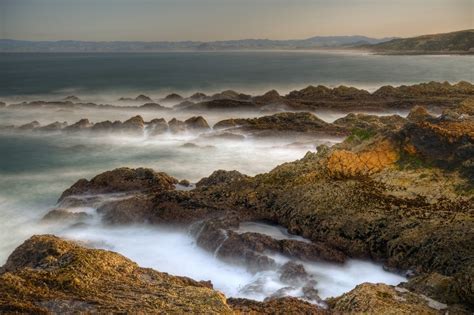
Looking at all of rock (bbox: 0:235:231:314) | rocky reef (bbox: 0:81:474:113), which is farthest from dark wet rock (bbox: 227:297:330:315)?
rocky reef (bbox: 0:81:474:113)

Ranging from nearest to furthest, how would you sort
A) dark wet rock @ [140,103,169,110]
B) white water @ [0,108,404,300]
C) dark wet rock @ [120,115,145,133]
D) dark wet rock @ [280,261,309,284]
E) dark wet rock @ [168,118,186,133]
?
1. dark wet rock @ [280,261,309,284]
2. white water @ [0,108,404,300]
3. dark wet rock @ [168,118,186,133]
4. dark wet rock @ [120,115,145,133]
5. dark wet rock @ [140,103,169,110]

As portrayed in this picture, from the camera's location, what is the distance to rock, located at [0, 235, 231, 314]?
7.66 metres

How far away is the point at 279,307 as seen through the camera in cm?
910

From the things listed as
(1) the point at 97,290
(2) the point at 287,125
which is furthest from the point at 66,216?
(2) the point at 287,125

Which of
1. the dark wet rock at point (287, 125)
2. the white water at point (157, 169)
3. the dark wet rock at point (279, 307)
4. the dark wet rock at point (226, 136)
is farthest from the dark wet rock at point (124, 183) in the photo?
the dark wet rock at point (287, 125)

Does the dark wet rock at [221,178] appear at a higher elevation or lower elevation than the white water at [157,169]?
higher

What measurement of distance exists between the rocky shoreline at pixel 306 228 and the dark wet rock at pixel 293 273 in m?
0.03

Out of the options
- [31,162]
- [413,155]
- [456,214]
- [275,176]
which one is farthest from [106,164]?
[456,214]

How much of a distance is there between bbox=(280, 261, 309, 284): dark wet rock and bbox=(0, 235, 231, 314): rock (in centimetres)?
288

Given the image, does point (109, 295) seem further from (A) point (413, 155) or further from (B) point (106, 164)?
(B) point (106, 164)

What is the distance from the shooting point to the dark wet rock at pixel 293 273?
11406 mm

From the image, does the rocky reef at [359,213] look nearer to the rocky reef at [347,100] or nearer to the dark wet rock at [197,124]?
the dark wet rock at [197,124]

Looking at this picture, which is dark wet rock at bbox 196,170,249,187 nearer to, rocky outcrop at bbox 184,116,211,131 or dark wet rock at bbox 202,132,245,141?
dark wet rock at bbox 202,132,245,141

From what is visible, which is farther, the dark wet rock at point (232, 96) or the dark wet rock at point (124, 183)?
the dark wet rock at point (232, 96)
